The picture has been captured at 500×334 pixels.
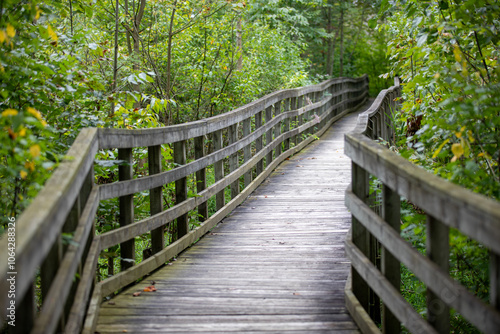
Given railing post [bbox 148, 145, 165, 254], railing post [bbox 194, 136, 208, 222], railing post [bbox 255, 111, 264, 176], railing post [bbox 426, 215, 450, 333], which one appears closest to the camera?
railing post [bbox 426, 215, 450, 333]

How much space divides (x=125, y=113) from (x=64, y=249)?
2582 mm

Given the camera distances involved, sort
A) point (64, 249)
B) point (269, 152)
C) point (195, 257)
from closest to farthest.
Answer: point (64, 249), point (195, 257), point (269, 152)

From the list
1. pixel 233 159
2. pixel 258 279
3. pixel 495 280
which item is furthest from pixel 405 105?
pixel 495 280

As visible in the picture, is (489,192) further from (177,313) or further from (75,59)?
(75,59)

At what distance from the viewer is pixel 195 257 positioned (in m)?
5.53

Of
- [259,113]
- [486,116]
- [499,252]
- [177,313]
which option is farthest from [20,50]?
[259,113]

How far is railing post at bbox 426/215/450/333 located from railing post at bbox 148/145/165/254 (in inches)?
111

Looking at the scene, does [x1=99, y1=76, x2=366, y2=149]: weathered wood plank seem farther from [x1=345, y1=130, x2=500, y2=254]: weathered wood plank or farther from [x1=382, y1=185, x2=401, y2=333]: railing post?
[x1=382, y1=185, x2=401, y2=333]: railing post

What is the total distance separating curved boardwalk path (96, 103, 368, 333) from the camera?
3763mm

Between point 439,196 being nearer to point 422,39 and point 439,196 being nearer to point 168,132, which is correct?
point 422,39

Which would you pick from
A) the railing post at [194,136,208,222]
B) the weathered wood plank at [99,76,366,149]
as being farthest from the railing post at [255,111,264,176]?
the railing post at [194,136,208,222]

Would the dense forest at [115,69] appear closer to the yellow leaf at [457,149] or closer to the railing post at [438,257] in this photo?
the railing post at [438,257]

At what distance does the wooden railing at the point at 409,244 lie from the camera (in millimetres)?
2010

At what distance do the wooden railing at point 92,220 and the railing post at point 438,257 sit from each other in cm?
164
